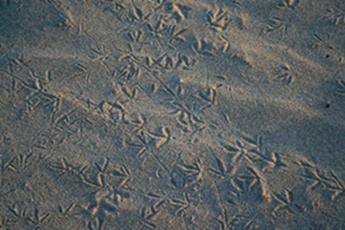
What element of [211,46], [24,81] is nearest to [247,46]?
[211,46]

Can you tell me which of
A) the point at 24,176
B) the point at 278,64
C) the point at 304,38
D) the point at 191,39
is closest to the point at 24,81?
the point at 24,176

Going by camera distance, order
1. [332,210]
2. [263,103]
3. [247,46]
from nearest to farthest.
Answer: [332,210]
[263,103]
[247,46]

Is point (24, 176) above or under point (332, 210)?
under

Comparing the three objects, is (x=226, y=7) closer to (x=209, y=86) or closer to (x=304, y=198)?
(x=209, y=86)

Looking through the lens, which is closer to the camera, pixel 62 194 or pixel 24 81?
pixel 62 194

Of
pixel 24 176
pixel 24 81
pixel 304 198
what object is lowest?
pixel 24 176

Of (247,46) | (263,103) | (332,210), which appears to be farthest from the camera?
(247,46)
